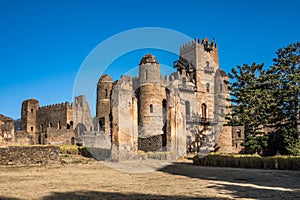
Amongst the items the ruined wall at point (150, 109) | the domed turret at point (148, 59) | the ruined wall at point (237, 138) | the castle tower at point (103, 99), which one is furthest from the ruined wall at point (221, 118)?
the castle tower at point (103, 99)

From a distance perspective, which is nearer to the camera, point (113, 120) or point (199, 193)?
point (199, 193)

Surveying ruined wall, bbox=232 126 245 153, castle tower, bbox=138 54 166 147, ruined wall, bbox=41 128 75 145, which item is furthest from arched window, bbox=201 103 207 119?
ruined wall, bbox=41 128 75 145

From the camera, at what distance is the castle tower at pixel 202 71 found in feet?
161

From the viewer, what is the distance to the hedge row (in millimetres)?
18531

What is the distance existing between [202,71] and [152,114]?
16.0 metres

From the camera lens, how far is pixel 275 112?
2564cm

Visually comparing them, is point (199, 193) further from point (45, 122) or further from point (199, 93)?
point (45, 122)

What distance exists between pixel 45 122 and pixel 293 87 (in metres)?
40.7

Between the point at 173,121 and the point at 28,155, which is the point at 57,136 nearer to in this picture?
the point at 173,121

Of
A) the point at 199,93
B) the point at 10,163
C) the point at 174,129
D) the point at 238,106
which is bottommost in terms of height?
the point at 10,163

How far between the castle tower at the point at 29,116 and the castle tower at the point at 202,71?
86.1 feet

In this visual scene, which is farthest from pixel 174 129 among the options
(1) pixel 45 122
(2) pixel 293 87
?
(1) pixel 45 122

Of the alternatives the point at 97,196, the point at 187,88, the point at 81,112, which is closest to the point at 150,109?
the point at 187,88

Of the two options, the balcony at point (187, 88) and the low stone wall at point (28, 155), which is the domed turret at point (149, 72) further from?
the low stone wall at point (28, 155)
